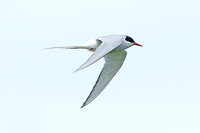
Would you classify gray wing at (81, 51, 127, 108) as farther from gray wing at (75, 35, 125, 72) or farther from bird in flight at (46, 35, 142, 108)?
gray wing at (75, 35, 125, 72)

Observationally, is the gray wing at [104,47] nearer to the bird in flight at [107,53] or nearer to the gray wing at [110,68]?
the bird in flight at [107,53]

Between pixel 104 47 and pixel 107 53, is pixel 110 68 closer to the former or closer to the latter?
pixel 104 47

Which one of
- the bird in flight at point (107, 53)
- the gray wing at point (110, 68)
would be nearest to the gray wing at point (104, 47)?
the bird in flight at point (107, 53)

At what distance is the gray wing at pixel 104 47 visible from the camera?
13.0 meters

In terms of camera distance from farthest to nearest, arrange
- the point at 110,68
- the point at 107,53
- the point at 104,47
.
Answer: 1. the point at 110,68
2. the point at 104,47
3. the point at 107,53

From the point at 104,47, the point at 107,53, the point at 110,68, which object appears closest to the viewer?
the point at 107,53

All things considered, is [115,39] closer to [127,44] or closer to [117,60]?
[127,44]

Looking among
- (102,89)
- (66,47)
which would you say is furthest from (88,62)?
(102,89)

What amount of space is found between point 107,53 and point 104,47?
0.43 metres

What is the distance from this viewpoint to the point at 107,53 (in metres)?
13.9

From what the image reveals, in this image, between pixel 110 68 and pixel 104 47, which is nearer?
pixel 104 47

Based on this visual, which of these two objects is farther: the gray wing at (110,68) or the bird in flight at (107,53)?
the gray wing at (110,68)

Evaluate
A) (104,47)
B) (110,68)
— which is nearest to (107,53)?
(104,47)

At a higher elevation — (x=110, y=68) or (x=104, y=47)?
(x=104, y=47)
